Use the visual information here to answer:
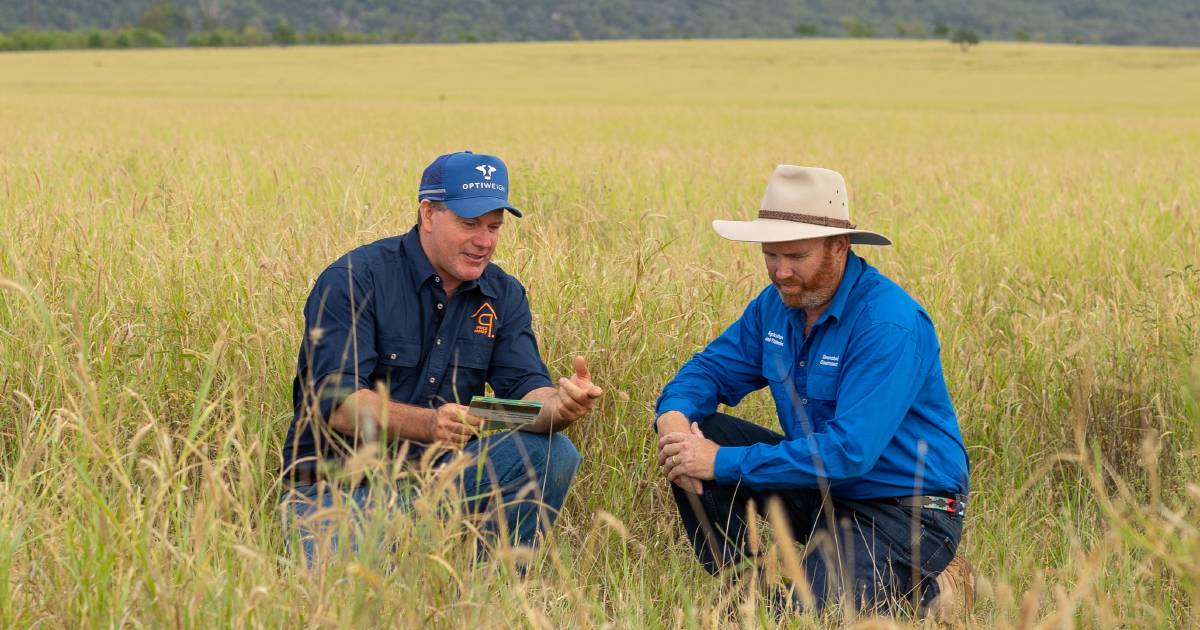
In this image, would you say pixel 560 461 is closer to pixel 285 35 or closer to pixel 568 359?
pixel 568 359

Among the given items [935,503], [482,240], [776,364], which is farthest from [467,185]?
[935,503]

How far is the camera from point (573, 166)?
10688 millimetres

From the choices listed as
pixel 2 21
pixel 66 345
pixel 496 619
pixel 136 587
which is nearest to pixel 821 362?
pixel 496 619

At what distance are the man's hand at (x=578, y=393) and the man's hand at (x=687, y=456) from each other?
317mm

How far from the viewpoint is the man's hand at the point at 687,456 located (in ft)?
12.3

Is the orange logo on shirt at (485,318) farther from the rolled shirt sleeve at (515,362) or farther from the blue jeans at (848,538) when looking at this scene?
the blue jeans at (848,538)

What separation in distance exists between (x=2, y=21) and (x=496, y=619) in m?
137

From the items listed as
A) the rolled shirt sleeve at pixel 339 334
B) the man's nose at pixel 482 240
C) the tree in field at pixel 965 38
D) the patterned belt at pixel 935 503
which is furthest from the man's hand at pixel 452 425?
the tree in field at pixel 965 38

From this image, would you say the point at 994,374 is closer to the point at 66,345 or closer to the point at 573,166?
the point at 66,345

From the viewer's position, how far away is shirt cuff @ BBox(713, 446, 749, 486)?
3660 mm

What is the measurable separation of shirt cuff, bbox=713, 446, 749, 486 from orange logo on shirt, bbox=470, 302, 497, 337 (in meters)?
0.86

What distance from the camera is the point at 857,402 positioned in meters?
3.46

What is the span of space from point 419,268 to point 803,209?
122 centimetres

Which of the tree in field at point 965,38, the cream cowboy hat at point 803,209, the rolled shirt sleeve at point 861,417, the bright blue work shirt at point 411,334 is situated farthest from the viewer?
the tree in field at point 965,38
